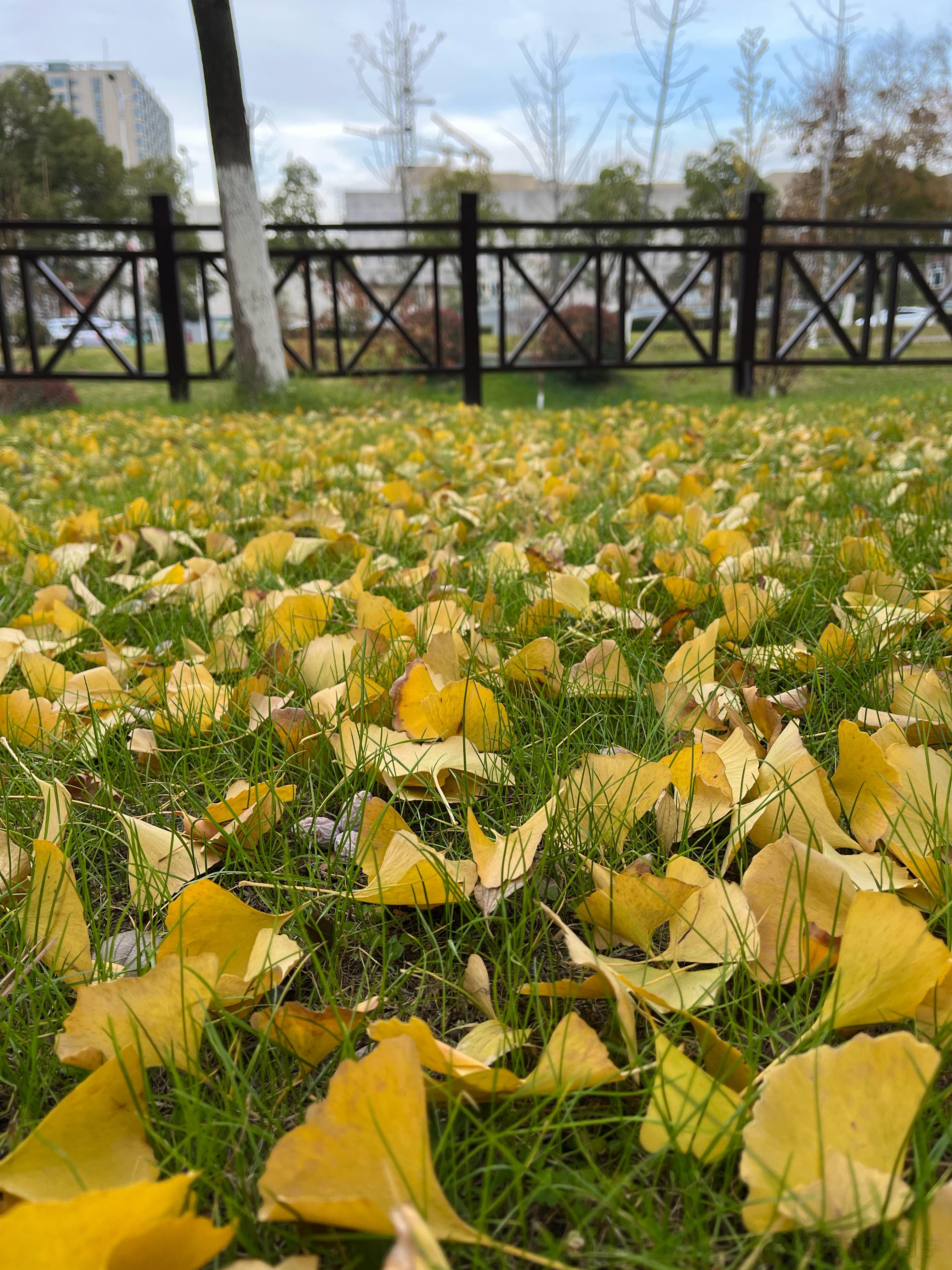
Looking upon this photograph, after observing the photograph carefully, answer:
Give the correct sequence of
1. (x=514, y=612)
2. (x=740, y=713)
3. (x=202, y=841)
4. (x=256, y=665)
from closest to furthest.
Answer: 1. (x=202, y=841)
2. (x=740, y=713)
3. (x=256, y=665)
4. (x=514, y=612)

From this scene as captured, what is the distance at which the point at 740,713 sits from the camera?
3.18 ft

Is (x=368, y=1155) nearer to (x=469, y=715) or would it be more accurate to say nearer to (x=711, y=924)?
(x=711, y=924)

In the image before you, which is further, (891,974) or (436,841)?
(436,841)

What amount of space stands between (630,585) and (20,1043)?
1085mm

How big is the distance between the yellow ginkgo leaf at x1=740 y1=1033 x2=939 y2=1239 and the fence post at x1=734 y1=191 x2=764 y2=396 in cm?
829

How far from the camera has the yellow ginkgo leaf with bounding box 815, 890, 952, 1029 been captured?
19.2 inches

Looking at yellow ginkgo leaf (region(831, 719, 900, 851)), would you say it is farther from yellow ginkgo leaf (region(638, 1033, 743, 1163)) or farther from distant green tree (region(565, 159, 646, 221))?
distant green tree (region(565, 159, 646, 221))

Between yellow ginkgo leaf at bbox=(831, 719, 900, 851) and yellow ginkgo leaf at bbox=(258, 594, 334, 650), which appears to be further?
yellow ginkgo leaf at bbox=(258, 594, 334, 650)

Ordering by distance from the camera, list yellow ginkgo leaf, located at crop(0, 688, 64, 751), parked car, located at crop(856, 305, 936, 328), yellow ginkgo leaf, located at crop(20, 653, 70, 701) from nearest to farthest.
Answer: yellow ginkgo leaf, located at crop(0, 688, 64, 751), yellow ginkgo leaf, located at crop(20, 653, 70, 701), parked car, located at crop(856, 305, 936, 328)

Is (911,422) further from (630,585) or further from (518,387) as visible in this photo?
(518,387)

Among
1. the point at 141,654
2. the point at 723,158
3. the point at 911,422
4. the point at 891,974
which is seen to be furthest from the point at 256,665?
the point at 723,158

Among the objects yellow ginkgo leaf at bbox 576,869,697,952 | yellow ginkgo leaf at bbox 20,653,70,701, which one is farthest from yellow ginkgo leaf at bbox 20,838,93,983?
yellow ginkgo leaf at bbox 20,653,70,701

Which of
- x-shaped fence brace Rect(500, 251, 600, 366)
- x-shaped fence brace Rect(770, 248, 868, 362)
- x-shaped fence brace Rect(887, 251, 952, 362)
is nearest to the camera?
x-shaped fence brace Rect(500, 251, 600, 366)

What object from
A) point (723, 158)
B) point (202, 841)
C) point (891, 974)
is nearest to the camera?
point (891, 974)
